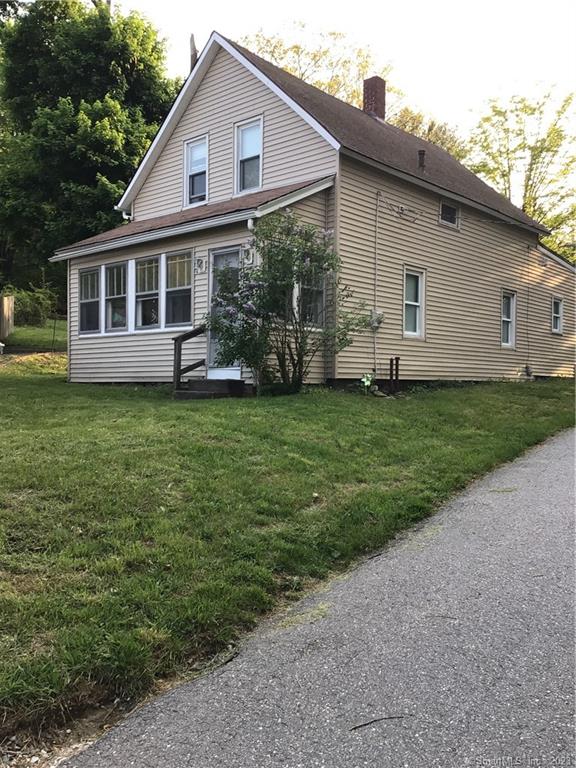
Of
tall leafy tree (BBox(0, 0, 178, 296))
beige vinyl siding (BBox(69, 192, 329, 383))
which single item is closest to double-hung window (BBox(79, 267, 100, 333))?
beige vinyl siding (BBox(69, 192, 329, 383))

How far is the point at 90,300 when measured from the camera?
14.4m

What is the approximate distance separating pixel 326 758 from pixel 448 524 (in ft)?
9.97

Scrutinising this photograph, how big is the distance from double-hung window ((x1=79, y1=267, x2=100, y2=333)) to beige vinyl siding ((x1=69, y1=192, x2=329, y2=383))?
182mm

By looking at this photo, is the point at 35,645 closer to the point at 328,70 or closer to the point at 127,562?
the point at 127,562

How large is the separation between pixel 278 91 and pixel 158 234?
3751 millimetres

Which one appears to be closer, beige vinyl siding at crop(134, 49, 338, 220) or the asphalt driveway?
the asphalt driveway

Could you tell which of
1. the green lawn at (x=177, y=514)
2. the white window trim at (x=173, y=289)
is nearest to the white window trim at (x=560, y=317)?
the green lawn at (x=177, y=514)

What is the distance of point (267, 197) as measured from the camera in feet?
36.6

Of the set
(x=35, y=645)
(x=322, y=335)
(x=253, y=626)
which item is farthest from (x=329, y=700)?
(x=322, y=335)

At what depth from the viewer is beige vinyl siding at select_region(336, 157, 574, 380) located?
475 inches

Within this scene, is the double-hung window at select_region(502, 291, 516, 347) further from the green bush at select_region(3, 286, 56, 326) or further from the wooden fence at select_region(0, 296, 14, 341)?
the green bush at select_region(3, 286, 56, 326)

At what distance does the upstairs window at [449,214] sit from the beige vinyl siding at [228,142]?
12.2ft

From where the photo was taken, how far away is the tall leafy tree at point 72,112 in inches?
782

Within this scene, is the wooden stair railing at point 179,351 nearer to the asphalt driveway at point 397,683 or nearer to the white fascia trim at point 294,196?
the white fascia trim at point 294,196
